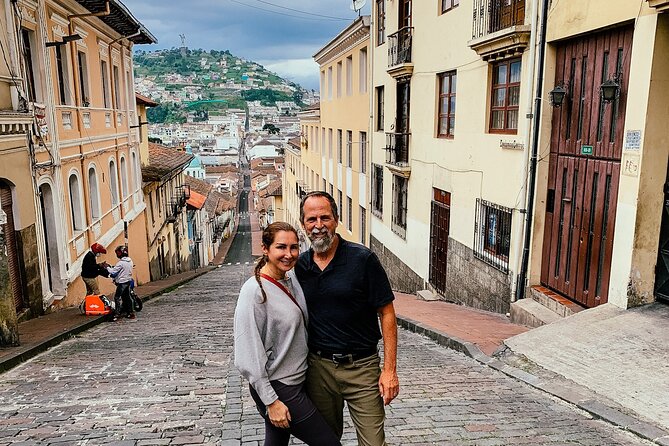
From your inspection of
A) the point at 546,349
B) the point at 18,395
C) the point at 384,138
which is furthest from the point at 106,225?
the point at 546,349

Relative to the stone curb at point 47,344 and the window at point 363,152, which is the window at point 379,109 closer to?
the window at point 363,152

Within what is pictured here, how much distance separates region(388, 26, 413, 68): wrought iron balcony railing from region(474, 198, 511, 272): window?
5.60m

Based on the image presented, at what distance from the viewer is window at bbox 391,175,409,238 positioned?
49.2 ft

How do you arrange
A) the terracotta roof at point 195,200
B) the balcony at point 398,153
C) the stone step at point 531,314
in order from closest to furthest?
the stone step at point 531,314 → the balcony at point 398,153 → the terracotta roof at point 195,200

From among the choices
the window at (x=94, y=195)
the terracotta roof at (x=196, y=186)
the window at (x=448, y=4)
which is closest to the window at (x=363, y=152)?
the window at (x=448, y=4)

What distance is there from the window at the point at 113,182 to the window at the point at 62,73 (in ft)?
12.7

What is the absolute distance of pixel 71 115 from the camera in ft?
39.7

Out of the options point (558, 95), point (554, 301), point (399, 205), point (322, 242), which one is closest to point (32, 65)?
point (558, 95)

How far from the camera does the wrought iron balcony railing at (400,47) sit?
13.8 m

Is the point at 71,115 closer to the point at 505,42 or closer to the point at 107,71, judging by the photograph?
the point at 107,71

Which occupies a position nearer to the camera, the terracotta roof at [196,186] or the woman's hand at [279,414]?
the woman's hand at [279,414]

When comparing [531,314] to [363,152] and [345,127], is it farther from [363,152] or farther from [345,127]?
[345,127]

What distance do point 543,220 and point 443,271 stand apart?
13.3 ft

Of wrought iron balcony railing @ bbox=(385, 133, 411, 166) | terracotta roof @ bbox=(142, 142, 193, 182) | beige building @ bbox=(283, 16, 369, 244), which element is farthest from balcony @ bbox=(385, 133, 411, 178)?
terracotta roof @ bbox=(142, 142, 193, 182)
